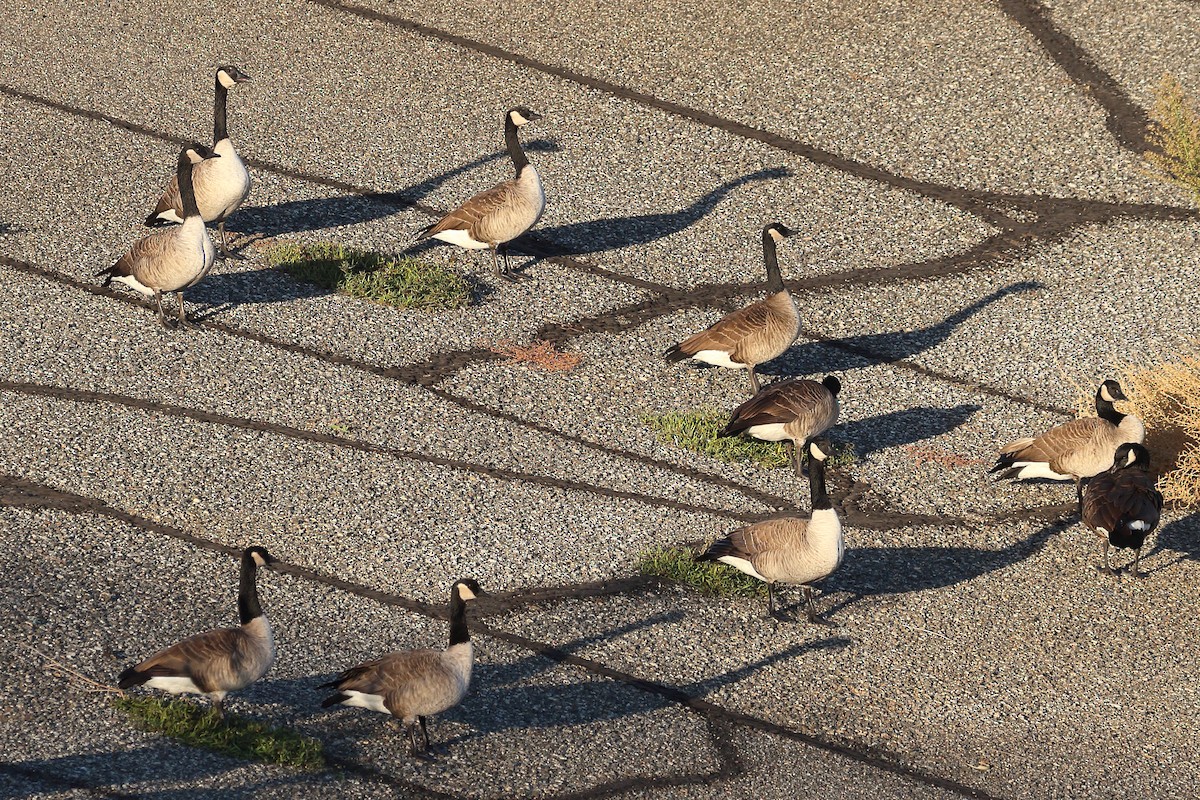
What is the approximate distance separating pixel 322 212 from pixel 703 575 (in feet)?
30.2

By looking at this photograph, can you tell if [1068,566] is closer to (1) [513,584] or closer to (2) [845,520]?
(2) [845,520]

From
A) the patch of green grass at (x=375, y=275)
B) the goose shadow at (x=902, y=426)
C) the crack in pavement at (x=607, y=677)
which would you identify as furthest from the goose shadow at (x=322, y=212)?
the goose shadow at (x=902, y=426)

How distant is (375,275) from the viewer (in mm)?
18734

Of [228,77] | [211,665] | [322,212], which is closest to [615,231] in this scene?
[322,212]

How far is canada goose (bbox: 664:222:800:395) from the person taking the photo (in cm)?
1628

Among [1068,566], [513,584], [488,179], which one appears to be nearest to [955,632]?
[1068,566]

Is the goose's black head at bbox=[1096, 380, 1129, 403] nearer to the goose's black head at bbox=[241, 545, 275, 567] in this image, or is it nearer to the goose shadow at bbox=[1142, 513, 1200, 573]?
the goose shadow at bbox=[1142, 513, 1200, 573]

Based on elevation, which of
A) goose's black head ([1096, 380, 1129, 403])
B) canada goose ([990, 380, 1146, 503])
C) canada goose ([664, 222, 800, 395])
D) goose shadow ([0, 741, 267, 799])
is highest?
canada goose ([664, 222, 800, 395])

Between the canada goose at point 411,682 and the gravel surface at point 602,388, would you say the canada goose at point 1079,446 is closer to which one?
the gravel surface at point 602,388

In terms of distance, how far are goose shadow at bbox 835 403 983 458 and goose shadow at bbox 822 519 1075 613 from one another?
1869mm

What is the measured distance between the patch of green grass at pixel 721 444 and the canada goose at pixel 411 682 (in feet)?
17.8

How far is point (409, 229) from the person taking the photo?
65.9 feet

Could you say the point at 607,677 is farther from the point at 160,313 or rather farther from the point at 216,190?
the point at 216,190

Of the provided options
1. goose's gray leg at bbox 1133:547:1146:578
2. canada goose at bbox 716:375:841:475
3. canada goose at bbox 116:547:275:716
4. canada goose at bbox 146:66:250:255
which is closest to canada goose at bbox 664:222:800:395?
canada goose at bbox 716:375:841:475
